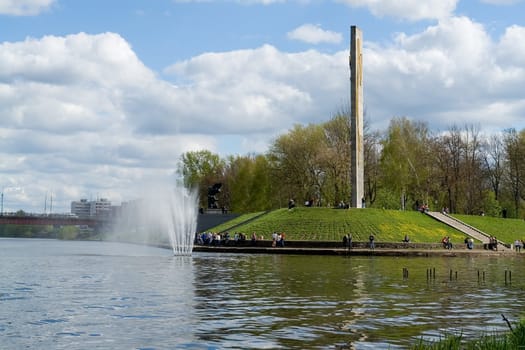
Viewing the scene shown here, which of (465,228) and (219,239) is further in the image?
(465,228)

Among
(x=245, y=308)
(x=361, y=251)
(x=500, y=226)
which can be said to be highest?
(x=500, y=226)

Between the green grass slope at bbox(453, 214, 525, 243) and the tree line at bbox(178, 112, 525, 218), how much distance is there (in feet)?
27.0

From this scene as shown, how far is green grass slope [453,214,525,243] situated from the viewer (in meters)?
72.1

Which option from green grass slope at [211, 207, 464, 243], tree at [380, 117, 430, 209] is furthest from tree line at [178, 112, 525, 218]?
green grass slope at [211, 207, 464, 243]

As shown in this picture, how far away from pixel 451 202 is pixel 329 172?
18410mm

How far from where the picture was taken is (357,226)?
64625 mm

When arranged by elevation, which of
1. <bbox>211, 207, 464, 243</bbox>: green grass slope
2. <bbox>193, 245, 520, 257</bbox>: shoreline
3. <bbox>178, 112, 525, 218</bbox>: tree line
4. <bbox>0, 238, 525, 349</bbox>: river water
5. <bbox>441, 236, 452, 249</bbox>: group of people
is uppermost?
<bbox>178, 112, 525, 218</bbox>: tree line

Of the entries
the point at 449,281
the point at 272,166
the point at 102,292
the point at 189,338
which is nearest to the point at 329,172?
the point at 272,166

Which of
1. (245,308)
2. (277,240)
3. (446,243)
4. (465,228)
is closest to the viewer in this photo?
(245,308)

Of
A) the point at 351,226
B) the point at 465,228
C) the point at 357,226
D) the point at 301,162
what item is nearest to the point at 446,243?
the point at 357,226

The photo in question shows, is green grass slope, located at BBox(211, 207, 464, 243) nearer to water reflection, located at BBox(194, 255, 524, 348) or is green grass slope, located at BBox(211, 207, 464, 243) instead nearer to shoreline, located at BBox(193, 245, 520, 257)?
shoreline, located at BBox(193, 245, 520, 257)

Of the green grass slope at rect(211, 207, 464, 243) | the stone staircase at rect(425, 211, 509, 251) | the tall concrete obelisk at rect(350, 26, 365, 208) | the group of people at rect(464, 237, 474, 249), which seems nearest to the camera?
the group of people at rect(464, 237, 474, 249)

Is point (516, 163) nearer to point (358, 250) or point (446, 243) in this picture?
point (446, 243)

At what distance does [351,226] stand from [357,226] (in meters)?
0.56
